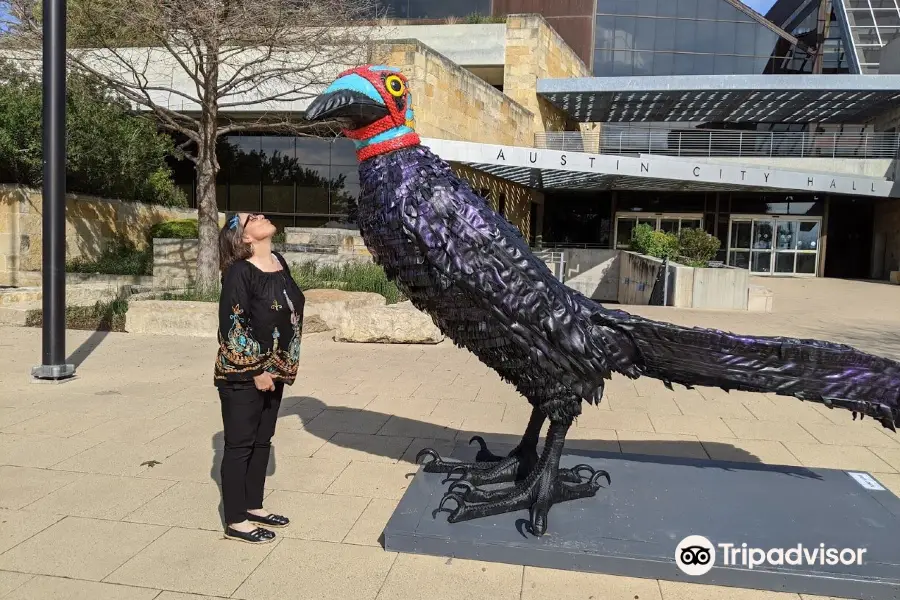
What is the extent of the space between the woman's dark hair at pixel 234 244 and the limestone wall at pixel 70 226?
33.1 feet

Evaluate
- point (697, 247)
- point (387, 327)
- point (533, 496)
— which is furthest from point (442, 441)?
point (697, 247)

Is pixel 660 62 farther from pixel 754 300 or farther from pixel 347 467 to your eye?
pixel 347 467

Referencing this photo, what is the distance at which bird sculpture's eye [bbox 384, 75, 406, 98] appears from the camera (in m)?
2.72

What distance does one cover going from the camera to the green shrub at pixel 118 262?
41.7ft

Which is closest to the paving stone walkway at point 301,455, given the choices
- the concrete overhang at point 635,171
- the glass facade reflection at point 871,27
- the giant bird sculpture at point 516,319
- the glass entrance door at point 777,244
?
the giant bird sculpture at point 516,319

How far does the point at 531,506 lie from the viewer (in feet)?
9.61

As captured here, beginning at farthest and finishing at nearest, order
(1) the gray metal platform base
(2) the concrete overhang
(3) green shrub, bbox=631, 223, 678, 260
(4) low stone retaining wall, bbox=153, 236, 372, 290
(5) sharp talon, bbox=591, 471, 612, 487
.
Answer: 1. (2) the concrete overhang
2. (3) green shrub, bbox=631, 223, 678, 260
3. (4) low stone retaining wall, bbox=153, 236, 372, 290
4. (5) sharp talon, bbox=591, 471, 612, 487
5. (1) the gray metal platform base

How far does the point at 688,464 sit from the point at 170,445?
3.38m

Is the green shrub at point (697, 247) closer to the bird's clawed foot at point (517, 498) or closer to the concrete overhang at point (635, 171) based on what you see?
the concrete overhang at point (635, 171)

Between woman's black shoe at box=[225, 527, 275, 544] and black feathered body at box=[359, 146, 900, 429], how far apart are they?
4.36 ft

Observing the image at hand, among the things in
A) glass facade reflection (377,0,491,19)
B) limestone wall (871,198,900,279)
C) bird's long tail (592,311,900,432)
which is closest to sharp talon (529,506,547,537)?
bird's long tail (592,311,900,432)

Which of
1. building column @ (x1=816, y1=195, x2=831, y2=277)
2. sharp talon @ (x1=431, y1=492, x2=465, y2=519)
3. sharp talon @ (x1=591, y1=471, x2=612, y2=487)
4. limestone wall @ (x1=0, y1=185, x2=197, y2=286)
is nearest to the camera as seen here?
sharp talon @ (x1=431, y1=492, x2=465, y2=519)

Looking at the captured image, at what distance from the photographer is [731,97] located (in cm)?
2206

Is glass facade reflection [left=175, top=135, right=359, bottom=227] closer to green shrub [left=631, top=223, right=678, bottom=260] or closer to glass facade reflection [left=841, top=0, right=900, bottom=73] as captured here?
green shrub [left=631, top=223, right=678, bottom=260]
